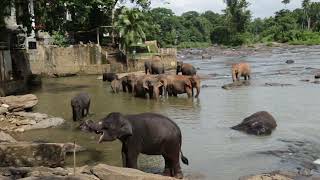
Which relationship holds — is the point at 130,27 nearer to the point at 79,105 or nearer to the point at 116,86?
the point at 116,86

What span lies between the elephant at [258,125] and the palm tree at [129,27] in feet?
96.9

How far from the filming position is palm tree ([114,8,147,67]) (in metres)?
45.0

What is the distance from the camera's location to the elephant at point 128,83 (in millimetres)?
26422

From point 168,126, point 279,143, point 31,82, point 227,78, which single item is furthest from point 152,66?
point 168,126

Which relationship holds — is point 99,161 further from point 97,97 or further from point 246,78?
point 246,78

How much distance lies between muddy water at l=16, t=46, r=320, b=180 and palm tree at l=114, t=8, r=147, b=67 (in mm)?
15163

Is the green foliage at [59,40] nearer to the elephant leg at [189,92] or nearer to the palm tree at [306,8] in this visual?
the elephant leg at [189,92]

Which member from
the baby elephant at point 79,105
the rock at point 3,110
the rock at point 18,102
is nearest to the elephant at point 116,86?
the rock at point 18,102

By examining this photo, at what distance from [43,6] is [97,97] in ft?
21.3

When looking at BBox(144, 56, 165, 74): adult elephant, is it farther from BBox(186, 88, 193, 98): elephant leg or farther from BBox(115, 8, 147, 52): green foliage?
BBox(186, 88, 193, 98): elephant leg

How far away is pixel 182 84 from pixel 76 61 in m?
17.6

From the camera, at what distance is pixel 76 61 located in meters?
40.2

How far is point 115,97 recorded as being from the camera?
2520cm

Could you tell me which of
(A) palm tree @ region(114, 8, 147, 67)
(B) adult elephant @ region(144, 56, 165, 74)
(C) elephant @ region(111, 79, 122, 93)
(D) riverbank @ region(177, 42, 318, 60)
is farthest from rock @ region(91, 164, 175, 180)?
(D) riverbank @ region(177, 42, 318, 60)
